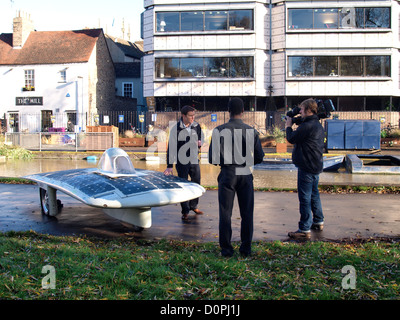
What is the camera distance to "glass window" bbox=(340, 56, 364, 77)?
109 feet

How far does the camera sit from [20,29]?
133 ft

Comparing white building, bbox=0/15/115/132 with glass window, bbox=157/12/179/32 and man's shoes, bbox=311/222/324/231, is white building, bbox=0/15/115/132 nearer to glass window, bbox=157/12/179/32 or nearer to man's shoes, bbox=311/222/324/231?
glass window, bbox=157/12/179/32

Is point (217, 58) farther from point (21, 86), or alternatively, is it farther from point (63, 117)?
point (21, 86)

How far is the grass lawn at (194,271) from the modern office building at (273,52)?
29079mm

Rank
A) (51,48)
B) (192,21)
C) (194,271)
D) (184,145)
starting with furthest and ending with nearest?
(51,48) → (192,21) → (184,145) → (194,271)

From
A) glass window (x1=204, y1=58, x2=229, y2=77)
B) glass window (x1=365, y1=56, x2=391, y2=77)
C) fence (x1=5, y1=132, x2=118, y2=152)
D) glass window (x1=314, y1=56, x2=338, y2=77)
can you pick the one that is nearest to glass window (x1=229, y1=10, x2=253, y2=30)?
glass window (x1=204, y1=58, x2=229, y2=77)

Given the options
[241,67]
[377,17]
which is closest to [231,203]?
[241,67]

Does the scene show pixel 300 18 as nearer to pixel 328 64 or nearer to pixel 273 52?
pixel 273 52

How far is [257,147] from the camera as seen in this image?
19.0 feet

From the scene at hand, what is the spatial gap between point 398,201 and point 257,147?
5660 mm

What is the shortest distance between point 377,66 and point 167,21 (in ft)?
53.6

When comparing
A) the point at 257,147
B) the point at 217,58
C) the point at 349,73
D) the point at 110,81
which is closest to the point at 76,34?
the point at 110,81

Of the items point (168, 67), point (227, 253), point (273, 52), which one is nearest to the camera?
point (227, 253)

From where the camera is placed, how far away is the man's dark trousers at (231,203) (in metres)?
5.57
